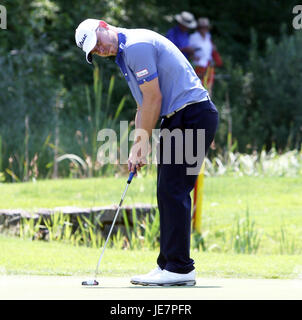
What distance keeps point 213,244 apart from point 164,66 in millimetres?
3568

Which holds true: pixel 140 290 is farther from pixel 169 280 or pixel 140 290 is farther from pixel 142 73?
pixel 142 73

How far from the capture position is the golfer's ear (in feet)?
17.1

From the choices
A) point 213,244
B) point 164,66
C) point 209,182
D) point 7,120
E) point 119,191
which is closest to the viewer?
point 164,66

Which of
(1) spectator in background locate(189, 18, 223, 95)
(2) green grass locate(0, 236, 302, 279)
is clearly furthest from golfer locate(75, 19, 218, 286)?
(1) spectator in background locate(189, 18, 223, 95)

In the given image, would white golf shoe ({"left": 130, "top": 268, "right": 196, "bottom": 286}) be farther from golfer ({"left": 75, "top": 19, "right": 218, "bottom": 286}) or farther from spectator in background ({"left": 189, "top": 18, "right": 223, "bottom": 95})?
spectator in background ({"left": 189, "top": 18, "right": 223, "bottom": 95})

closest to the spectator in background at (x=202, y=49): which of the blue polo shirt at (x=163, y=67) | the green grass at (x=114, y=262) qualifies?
the green grass at (x=114, y=262)

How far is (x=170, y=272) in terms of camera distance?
5.41 metres

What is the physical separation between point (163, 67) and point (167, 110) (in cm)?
26

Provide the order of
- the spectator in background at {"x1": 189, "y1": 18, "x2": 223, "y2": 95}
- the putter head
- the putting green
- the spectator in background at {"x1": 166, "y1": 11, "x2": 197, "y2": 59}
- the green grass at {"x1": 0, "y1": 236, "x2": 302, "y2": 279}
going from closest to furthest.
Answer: the putting green, the putter head, the green grass at {"x1": 0, "y1": 236, "x2": 302, "y2": 279}, the spectator in background at {"x1": 166, "y1": 11, "x2": 197, "y2": 59}, the spectator in background at {"x1": 189, "y1": 18, "x2": 223, "y2": 95}

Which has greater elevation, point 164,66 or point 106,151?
point 164,66

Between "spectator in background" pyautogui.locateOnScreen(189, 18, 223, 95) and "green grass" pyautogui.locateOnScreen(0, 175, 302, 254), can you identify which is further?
"spectator in background" pyautogui.locateOnScreen(189, 18, 223, 95)

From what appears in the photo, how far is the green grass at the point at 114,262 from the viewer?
6.18 metres
